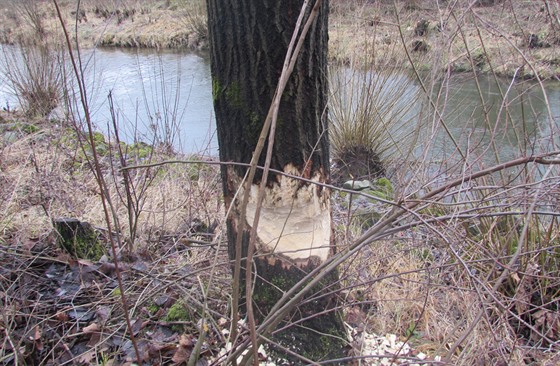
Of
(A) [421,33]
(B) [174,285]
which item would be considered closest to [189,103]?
(A) [421,33]

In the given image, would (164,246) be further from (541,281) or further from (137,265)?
(541,281)

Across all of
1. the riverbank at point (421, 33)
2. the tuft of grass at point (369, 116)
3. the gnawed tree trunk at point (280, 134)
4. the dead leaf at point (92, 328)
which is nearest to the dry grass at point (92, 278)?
the dead leaf at point (92, 328)

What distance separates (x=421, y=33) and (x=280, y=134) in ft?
13.0

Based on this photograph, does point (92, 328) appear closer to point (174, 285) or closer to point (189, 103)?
point (174, 285)

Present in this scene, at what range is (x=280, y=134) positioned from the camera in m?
1.56

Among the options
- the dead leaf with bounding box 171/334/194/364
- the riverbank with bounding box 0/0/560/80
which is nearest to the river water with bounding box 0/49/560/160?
the riverbank with bounding box 0/0/560/80

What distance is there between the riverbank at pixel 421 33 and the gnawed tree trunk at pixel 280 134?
0.40 m

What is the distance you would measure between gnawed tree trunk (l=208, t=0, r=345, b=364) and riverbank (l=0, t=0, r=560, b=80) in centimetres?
40

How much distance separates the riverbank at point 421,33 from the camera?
73.7 inches

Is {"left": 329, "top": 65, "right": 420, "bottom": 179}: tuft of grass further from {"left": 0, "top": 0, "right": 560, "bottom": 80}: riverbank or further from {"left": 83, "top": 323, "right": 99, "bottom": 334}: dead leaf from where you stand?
{"left": 83, "top": 323, "right": 99, "bottom": 334}: dead leaf

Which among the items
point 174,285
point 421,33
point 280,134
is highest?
point 421,33

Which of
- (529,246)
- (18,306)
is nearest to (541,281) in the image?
(529,246)

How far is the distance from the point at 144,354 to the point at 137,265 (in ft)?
1.94

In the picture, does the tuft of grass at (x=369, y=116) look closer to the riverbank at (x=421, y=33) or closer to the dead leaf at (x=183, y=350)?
the riverbank at (x=421, y=33)
